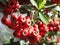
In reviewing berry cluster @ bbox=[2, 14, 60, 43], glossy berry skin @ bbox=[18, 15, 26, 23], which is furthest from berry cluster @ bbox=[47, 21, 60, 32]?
glossy berry skin @ bbox=[18, 15, 26, 23]

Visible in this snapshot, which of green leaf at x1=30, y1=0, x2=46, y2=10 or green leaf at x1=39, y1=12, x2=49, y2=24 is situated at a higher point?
green leaf at x1=30, y1=0, x2=46, y2=10

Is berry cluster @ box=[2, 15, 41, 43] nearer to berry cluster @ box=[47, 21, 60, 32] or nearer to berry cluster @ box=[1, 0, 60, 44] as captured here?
berry cluster @ box=[1, 0, 60, 44]

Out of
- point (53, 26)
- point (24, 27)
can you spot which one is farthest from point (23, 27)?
point (53, 26)

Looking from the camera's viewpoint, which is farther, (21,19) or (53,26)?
(53,26)

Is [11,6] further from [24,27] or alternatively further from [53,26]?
[53,26]

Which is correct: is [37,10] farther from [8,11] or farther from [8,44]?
[8,44]

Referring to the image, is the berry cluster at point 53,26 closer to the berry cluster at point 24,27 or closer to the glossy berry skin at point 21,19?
the berry cluster at point 24,27

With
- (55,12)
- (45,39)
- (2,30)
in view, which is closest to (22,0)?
(55,12)

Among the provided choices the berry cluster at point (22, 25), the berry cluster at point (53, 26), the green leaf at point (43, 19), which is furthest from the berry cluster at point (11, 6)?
the berry cluster at point (53, 26)

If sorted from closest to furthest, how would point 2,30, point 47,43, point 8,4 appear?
point 8,4 < point 47,43 < point 2,30

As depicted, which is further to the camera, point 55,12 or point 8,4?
point 55,12

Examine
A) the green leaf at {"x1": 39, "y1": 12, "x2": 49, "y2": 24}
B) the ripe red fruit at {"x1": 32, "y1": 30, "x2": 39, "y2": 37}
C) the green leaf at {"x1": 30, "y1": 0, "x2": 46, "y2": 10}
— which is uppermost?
the green leaf at {"x1": 30, "y1": 0, "x2": 46, "y2": 10}
